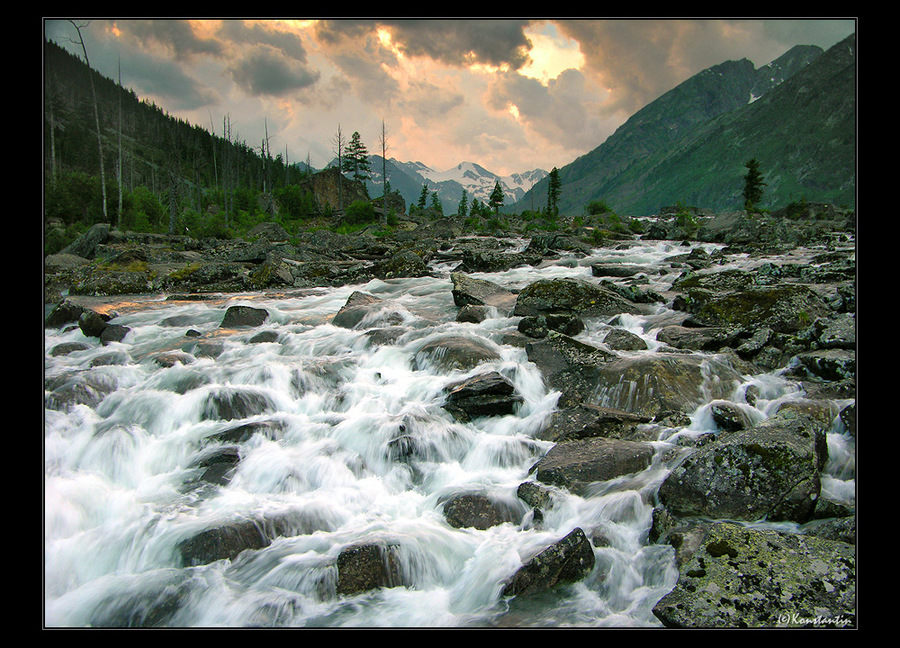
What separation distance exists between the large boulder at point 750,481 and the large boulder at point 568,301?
820 centimetres

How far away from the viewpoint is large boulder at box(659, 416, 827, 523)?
4.98 m

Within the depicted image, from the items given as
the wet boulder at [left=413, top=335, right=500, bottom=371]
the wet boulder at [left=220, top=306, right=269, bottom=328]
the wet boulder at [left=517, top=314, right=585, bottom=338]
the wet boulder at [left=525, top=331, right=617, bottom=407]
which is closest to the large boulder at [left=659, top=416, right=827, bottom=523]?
the wet boulder at [left=525, top=331, right=617, bottom=407]

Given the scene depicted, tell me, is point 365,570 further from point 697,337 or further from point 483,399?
point 697,337

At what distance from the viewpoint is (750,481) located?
5102 millimetres

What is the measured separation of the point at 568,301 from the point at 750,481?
8958 mm

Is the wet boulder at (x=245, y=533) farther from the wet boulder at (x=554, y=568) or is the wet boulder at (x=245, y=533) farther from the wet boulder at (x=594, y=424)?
the wet boulder at (x=594, y=424)

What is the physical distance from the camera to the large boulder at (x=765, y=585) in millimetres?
3617

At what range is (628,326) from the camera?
41.3 ft

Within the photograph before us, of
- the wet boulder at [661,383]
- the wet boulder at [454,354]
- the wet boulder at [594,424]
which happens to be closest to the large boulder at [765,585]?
the wet boulder at [594,424]

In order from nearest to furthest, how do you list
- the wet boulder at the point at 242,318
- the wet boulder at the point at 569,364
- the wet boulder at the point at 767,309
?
the wet boulder at the point at 569,364 < the wet boulder at the point at 767,309 < the wet boulder at the point at 242,318

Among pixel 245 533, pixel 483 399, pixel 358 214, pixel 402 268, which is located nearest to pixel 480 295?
pixel 483 399
